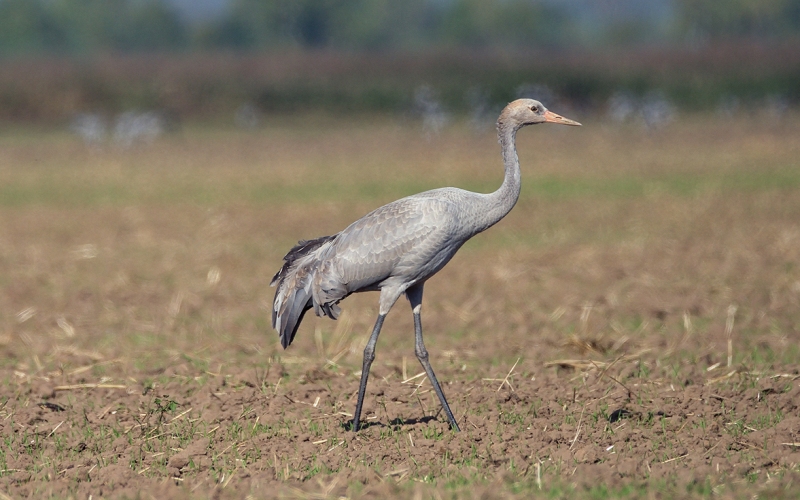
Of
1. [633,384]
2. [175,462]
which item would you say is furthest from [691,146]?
[175,462]

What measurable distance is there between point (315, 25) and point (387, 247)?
7680 cm

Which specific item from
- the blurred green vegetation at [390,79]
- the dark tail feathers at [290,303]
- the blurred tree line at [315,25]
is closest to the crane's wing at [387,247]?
the dark tail feathers at [290,303]

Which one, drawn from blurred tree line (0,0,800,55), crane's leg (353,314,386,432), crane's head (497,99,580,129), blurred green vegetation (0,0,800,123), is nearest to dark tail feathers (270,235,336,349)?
crane's leg (353,314,386,432)

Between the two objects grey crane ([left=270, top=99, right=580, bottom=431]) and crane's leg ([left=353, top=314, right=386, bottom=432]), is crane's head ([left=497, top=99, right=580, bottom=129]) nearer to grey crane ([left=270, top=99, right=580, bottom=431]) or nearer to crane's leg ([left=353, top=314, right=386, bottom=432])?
grey crane ([left=270, top=99, right=580, bottom=431])

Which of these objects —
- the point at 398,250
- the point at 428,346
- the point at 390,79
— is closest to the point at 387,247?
the point at 398,250

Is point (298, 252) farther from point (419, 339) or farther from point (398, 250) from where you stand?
point (419, 339)

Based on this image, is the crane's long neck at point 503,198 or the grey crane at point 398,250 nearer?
the grey crane at point 398,250

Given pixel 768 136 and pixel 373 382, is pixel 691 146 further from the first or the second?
pixel 373 382

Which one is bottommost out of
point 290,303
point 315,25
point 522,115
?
point 315,25

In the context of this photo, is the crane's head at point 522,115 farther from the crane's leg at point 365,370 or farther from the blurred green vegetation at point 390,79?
the blurred green vegetation at point 390,79

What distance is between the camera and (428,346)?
355 inches

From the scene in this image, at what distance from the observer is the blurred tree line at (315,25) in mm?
78250

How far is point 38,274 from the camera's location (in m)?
12.2

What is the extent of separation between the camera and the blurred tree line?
257 ft
